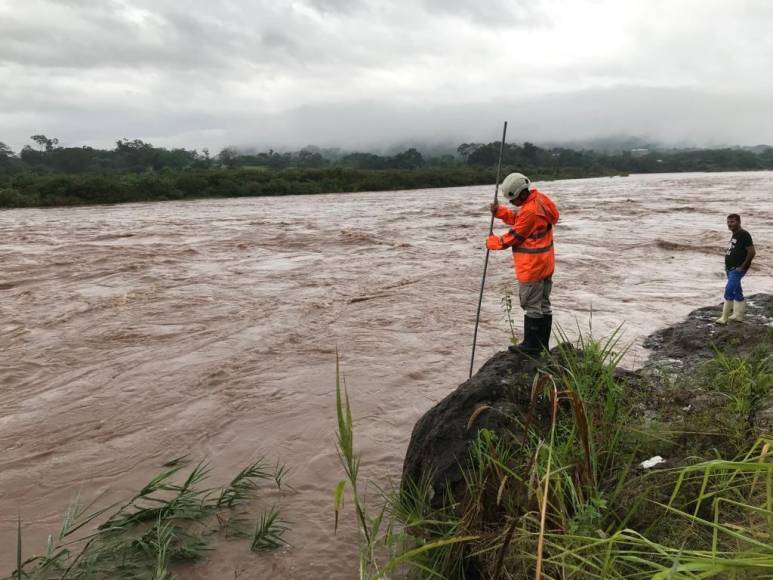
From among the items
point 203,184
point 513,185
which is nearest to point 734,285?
point 513,185

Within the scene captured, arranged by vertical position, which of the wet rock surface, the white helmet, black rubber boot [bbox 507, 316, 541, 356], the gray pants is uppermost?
the white helmet

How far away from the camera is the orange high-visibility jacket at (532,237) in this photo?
4746 millimetres

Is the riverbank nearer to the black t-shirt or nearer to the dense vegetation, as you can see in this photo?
the dense vegetation

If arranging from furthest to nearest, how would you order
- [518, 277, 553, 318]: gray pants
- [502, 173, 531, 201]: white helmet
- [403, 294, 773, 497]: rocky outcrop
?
1. [518, 277, 553, 318]: gray pants
2. [502, 173, 531, 201]: white helmet
3. [403, 294, 773, 497]: rocky outcrop

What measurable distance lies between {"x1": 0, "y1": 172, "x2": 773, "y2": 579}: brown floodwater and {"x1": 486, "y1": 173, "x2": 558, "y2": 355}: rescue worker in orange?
4.92 feet

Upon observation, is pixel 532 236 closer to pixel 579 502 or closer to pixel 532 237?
pixel 532 237

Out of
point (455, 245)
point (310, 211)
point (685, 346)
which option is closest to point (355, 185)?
point (310, 211)

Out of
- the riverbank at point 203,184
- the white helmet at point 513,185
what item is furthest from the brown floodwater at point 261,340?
the riverbank at point 203,184

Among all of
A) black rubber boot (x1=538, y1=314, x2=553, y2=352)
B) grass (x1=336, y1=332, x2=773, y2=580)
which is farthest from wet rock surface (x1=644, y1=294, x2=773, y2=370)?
grass (x1=336, y1=332, x2=773, y2=580)

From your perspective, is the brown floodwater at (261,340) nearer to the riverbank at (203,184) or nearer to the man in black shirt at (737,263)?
the man in black shirt at (737,263)

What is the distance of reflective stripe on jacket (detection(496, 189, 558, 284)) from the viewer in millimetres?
4746

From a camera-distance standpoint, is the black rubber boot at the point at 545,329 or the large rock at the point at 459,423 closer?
the large rock at the point at 459,423

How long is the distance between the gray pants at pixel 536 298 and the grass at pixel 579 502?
1.26 m

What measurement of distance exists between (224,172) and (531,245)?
42378 millimetres
